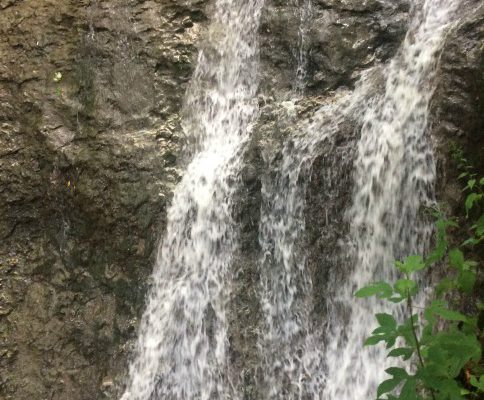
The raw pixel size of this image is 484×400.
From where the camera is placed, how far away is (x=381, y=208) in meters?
3.69

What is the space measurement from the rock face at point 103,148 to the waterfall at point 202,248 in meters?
0.13

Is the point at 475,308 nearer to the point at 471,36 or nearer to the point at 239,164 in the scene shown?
the point at 471,36

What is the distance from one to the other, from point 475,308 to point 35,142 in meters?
4.07

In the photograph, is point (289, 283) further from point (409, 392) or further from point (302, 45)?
point (409, 392)

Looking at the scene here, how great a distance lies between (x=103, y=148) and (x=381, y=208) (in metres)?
2.69

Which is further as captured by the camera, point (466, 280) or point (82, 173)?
point (82, 173)

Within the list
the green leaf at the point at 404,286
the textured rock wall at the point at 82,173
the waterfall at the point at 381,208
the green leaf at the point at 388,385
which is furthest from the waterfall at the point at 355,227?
the green leaf at the point at 388,385

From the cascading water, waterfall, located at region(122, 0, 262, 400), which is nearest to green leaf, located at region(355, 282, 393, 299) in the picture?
the cascading water

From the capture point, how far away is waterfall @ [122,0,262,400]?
14.1ft

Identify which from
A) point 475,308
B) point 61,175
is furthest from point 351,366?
point 61,175

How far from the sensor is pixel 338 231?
392cm

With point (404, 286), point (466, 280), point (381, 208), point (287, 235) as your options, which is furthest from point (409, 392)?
→ point (287, 235)

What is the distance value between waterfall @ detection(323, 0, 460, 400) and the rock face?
76 cm

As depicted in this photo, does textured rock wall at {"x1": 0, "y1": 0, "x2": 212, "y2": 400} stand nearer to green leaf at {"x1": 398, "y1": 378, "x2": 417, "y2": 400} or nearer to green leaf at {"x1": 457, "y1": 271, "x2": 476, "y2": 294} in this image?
green leaf at {"x1": 457, "y1": 271, "x2": 476, "y2": 294}
